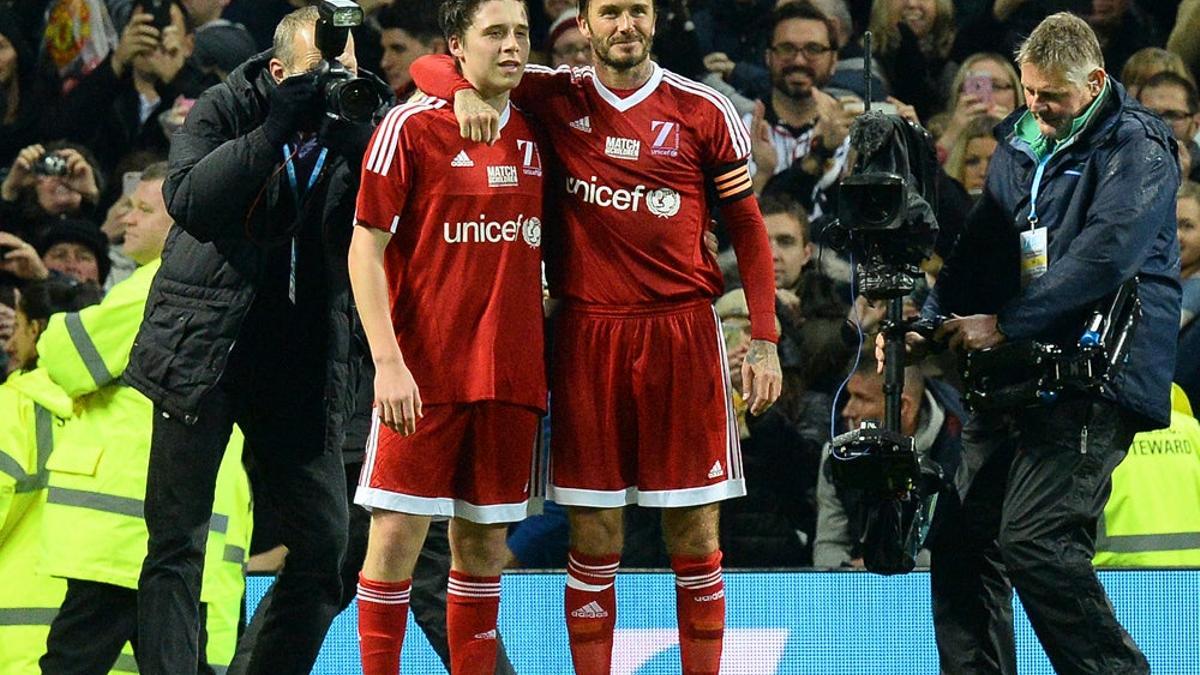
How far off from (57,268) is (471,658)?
407 centimetres

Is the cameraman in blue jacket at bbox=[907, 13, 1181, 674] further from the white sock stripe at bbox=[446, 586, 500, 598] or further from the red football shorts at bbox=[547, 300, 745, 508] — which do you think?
the white sock stripe at bbox=[446, 586, 500, 598]

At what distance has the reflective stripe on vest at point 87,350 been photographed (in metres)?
5.03

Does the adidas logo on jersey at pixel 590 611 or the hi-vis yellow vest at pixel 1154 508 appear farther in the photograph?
the hi-vis yellow vest at pixel 1154 508

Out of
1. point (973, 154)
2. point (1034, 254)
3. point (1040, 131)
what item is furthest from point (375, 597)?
point (973, 154)

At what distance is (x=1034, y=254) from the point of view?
4742mm

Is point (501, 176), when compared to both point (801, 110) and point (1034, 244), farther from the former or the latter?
point (801, 110)

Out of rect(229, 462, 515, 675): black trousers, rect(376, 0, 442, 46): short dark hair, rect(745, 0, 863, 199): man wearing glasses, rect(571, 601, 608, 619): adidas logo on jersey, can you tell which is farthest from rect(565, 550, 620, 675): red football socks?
rect(376, 0, 442, 46): short dark hair

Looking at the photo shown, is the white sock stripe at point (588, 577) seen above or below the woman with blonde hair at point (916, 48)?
below

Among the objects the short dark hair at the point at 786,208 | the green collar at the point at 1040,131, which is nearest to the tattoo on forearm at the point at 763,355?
the green collar at the point at 1040,131

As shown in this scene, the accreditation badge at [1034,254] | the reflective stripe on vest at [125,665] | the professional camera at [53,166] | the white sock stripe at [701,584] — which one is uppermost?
the accreditation badge at [1034,254]

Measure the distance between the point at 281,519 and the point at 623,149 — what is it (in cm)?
139

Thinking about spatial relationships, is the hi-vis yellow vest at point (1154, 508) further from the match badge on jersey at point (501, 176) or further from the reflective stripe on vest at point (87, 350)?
the reflective stripe on vest at point (87, 350)

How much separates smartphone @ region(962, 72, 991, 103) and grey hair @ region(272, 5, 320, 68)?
3.57 metres

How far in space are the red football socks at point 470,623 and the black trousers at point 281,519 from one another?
54 centimetres
